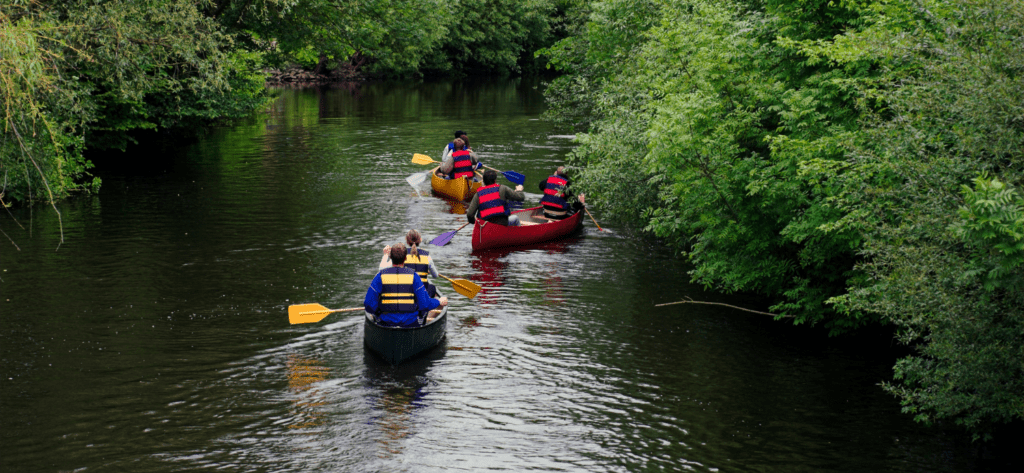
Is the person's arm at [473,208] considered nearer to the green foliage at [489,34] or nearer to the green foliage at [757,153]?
the green foliage at [757,153]

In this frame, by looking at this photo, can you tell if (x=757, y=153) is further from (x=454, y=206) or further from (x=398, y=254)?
(x=454, y=206)

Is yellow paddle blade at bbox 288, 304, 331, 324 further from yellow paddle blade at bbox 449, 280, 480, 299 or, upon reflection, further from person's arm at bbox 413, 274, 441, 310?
yellow paddle blade at bbox 449, 280, 480, 299

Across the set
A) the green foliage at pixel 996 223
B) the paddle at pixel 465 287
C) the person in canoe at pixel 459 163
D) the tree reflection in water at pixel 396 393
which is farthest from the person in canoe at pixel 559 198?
the green foliage at pixel 996 223

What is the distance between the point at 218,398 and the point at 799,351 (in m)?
7.74

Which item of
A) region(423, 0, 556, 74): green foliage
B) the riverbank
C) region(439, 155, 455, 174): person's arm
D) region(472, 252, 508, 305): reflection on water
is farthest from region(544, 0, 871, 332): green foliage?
region(423, 0, 556, 74): green foliage

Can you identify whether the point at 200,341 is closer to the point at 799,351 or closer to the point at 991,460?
the point at 799,351

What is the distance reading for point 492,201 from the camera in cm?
1711

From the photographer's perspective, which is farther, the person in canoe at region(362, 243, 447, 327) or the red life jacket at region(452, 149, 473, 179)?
the red life jacket at region(452, 149, 473, 179)

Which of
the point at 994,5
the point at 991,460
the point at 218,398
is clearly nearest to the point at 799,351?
the point at 991,460

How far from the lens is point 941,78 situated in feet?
27.9

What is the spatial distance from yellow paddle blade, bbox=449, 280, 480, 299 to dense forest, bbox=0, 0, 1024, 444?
133 inches

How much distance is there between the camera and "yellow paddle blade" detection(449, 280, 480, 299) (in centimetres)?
1335

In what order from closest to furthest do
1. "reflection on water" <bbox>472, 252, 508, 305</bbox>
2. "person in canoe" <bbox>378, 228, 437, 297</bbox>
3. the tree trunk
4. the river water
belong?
the river water, "person in canoe" <bbox>378, 228, 437, 297</bbox>, "reflection on water" <bbox>472, 252, 508, 305</bbox>, the tree trunk

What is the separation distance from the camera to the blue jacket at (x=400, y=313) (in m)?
10.9
